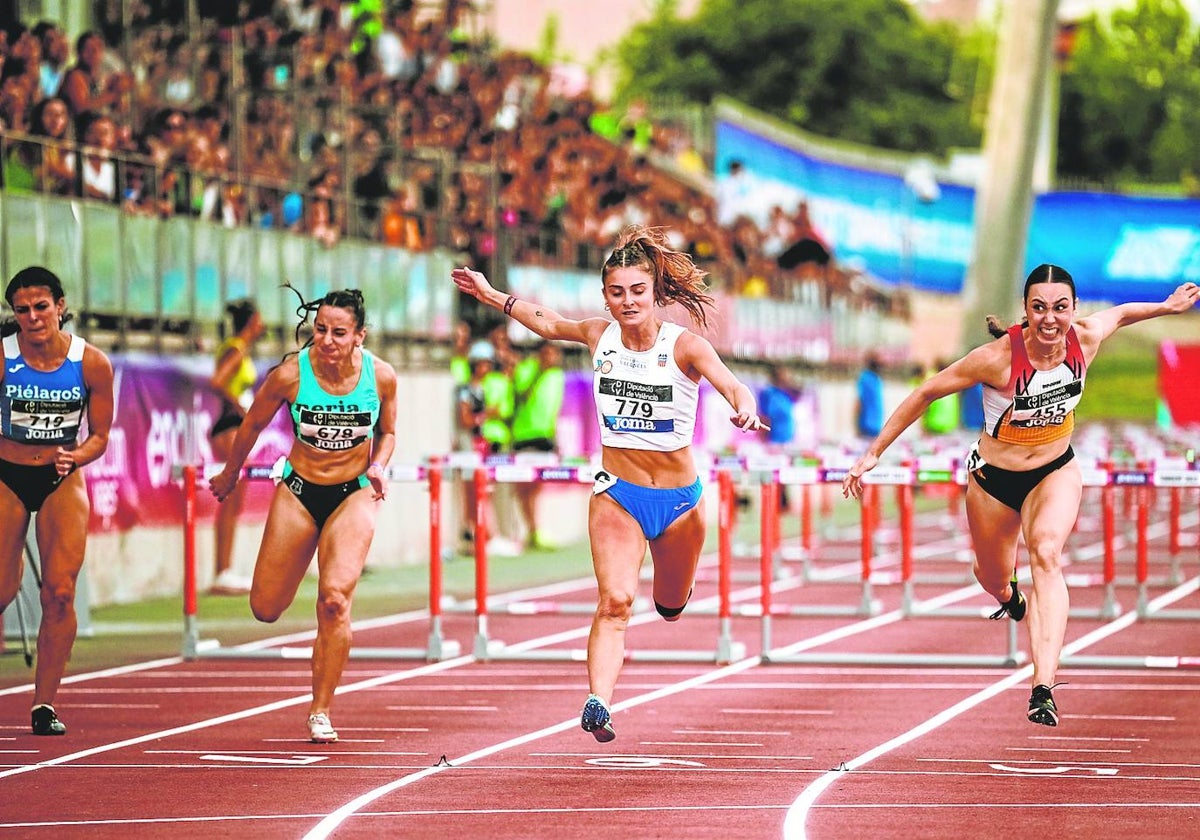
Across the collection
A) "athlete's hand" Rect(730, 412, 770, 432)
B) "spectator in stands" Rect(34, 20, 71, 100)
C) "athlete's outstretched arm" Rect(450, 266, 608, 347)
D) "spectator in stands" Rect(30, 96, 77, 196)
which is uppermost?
"spectator in stands" Rect(34, 20, 71, 100)

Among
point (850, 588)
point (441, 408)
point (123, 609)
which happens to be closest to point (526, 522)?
point (441, 408)

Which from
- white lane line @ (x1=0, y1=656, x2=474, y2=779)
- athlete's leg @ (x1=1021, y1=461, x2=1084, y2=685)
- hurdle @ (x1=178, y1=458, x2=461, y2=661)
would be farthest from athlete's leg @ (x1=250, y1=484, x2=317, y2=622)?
hurdle @ (x1=178, y1=458, x2=461, y2=661)

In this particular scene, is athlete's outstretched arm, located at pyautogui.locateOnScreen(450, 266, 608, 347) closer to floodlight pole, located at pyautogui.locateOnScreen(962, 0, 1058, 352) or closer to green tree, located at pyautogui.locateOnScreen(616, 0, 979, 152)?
floodlight pole, located at pyautogui.locateOnScreen(962, 0, 1058, 352)

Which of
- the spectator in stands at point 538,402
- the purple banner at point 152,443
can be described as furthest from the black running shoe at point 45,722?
the spectator in stands at point 538,402

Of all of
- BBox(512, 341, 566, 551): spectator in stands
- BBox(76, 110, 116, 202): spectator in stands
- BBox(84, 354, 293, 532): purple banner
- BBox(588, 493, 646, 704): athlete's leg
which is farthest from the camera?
BBox(512, 341, 566, 551): spectator in stands

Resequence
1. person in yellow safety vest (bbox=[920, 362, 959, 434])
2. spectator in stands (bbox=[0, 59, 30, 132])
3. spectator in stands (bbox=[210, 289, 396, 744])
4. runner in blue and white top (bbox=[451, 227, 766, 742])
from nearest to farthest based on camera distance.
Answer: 1. runner in blue and white top (bbox=[451, 227, 766, 742])
2. spectator in stands (bbox=[210, 289, 396, 744])
3. spectator in stands (bbox=[0, 59, 30, 132])
4. person in yellow safety vest (bbox=[920, 362, 959, 434])

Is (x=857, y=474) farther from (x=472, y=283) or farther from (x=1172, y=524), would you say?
(x=1172, y=524)

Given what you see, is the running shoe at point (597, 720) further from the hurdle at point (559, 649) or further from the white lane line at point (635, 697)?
the hurdle at point (559, 649)

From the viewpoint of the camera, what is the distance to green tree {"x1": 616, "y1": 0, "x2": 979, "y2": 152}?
89.1 m

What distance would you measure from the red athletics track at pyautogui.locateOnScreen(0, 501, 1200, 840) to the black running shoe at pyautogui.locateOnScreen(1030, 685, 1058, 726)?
0.84ft

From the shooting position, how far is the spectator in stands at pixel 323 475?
11.5m

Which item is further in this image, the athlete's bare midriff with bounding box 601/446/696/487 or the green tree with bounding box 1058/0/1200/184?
the green tree with bounding box 1058/0/1200/184

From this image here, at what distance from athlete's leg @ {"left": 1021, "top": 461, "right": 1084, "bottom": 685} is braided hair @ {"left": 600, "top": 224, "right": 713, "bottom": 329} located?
1.83 meters

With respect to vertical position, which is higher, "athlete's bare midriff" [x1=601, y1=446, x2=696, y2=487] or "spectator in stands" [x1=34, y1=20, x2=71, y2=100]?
"spectator in stands" [x1=34, y1=20, x2=71, y2=100]
